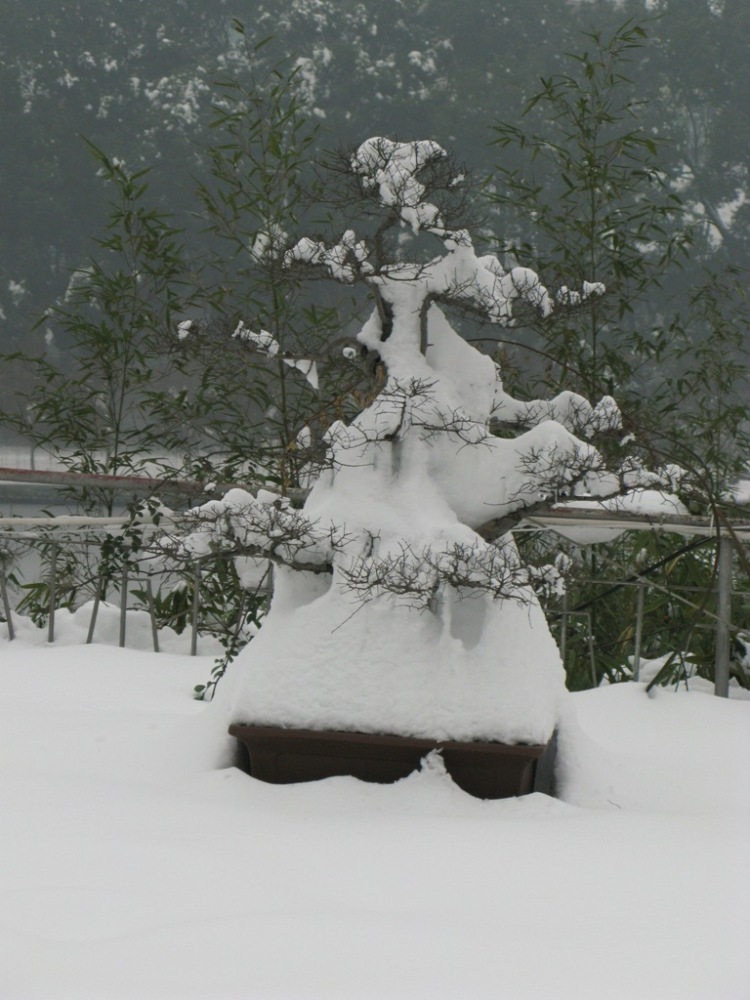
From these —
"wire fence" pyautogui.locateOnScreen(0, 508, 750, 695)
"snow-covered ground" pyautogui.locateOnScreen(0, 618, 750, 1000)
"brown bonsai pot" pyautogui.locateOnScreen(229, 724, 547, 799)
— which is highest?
"wire fence" pyautogui.locateOnScreen(0, 508, 750, 695)

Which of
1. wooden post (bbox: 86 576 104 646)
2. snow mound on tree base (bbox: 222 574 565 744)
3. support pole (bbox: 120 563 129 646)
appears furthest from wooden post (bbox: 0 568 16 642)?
snow mound on tree base (bbox: 222 574 565 744)

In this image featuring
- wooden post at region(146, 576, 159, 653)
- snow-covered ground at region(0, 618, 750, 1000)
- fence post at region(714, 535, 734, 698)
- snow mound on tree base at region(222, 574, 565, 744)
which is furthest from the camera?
wooden post at region(146, 576, 159, 653)

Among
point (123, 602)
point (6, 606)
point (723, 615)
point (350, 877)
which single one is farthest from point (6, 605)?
point (350, 877)

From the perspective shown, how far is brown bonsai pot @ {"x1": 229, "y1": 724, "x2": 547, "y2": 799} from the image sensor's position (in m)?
2.09

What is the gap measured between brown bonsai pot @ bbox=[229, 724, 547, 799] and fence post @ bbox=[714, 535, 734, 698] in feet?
4.07

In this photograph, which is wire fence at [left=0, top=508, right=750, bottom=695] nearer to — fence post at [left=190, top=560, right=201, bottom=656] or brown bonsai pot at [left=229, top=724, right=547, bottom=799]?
fence post at [left=190, top=560, right=201, bottom=656]

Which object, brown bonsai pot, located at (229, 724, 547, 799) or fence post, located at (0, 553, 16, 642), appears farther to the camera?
fence post, located at (0, 553, 16, 642)

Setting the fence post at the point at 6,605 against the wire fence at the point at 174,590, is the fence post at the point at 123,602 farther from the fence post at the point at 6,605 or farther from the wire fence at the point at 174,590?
the fence post at the point at 6,605

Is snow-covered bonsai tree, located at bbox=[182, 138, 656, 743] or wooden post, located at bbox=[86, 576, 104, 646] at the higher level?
snow-covered bonsai tree, located at bbox=[182, 138, 656, 743]

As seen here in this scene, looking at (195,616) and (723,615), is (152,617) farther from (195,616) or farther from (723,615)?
(723,615)

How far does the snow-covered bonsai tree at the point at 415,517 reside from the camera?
211cm

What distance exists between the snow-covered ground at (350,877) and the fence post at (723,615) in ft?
1.91

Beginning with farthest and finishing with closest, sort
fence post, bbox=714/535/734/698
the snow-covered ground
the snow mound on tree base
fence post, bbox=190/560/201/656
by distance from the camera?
fence post, bbox=190/560/201/656
fence post, bbox=714/535/734/698
the snow mound on tree base
the snow-covered ground

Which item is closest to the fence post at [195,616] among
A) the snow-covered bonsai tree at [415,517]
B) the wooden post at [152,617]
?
the wooden post at [152,617]
